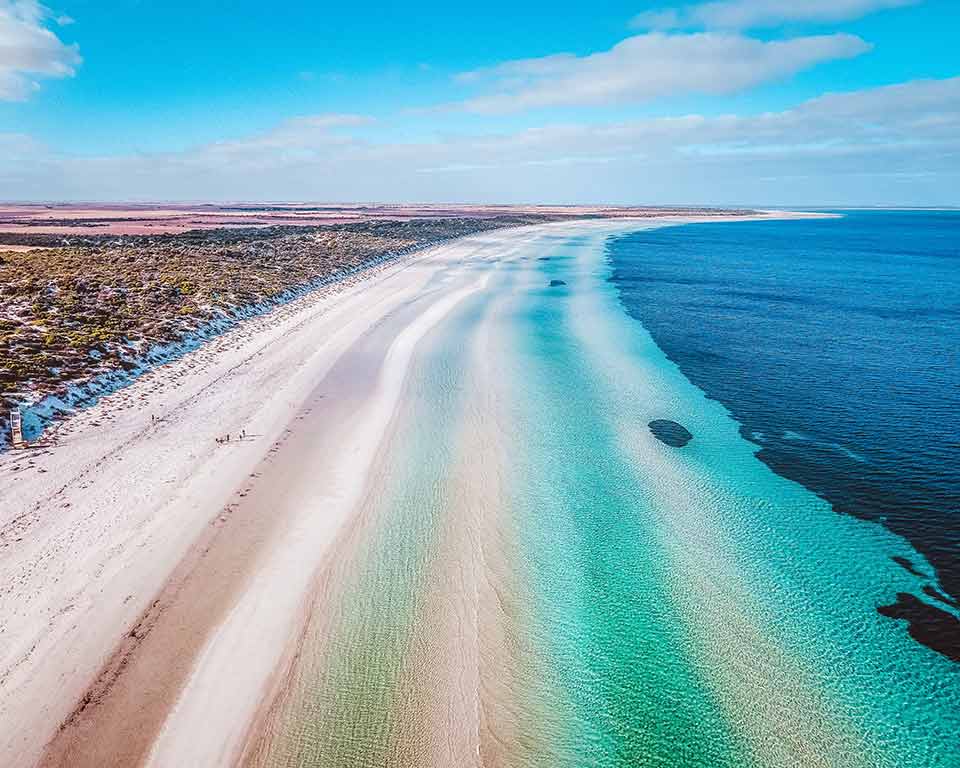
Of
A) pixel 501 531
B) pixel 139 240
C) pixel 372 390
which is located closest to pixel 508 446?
pixel 501 531

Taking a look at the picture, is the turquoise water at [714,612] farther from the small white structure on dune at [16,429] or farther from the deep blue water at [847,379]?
the small white structure on dune at [16,429]

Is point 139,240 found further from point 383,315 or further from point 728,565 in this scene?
point 728,565

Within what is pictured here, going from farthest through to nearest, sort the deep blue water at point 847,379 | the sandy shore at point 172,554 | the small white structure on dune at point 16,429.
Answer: the small white structure on dune at point 16,429
the deep blue water at point 847,379
the sandy shore at point 172,554

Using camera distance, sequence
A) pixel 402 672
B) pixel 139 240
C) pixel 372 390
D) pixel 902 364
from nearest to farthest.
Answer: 1. pixel 402 672
2. pixel 372 390
3. pixel 902 364
4. pixel 139 240

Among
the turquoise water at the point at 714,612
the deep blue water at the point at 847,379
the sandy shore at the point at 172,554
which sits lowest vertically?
the deep blue water at the point at 847,379

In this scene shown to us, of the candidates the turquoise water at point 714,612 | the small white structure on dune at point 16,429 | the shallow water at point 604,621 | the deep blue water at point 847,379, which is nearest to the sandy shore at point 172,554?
the shallow water at point 604,621

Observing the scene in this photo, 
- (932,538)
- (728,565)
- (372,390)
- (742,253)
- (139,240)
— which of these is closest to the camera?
(728,565)
